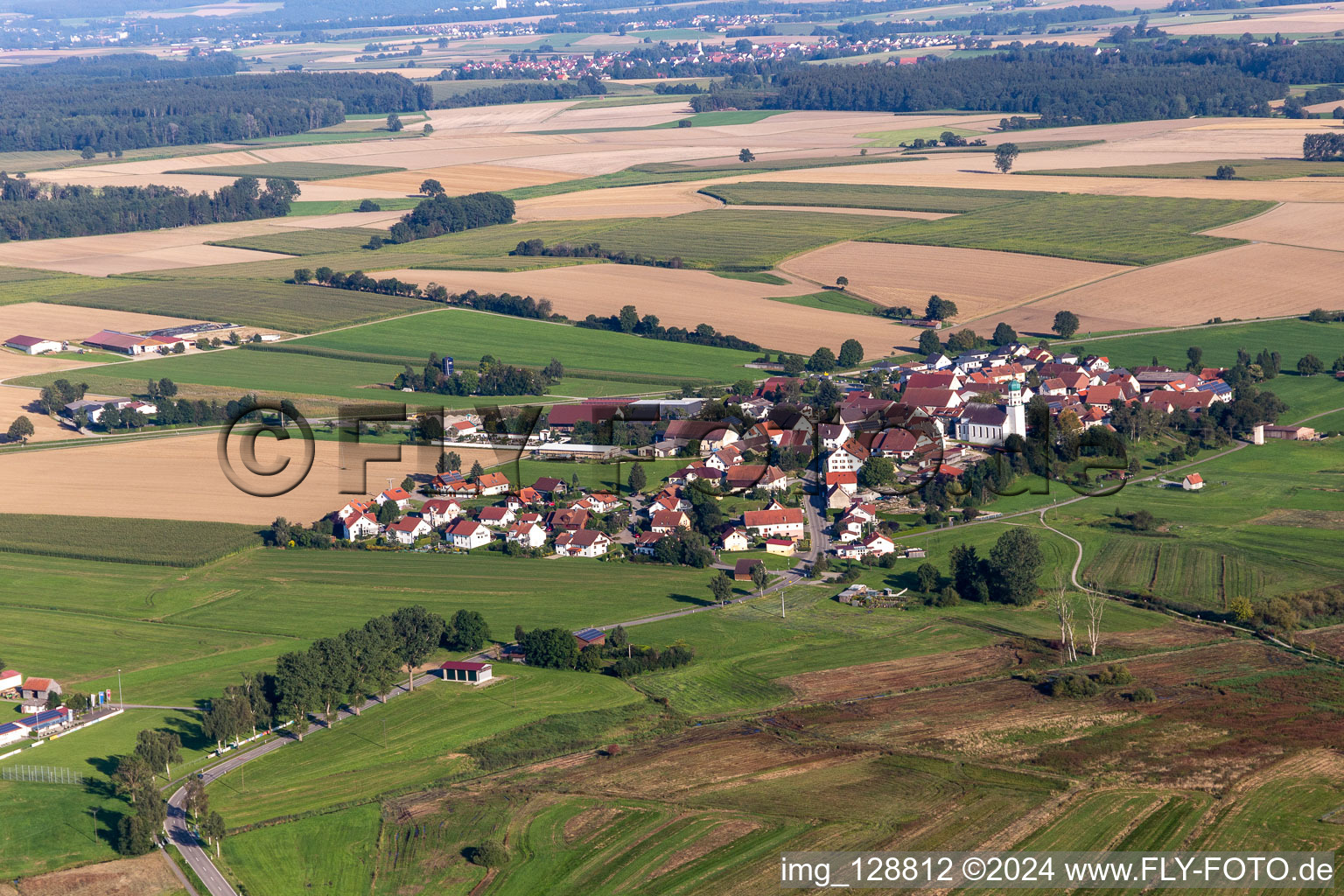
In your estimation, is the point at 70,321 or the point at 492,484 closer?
the point at 492,484

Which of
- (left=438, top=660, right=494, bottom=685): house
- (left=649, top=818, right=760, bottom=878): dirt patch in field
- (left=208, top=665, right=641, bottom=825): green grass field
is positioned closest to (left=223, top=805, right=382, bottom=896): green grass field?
(left=208, top=665, right=641, bottom=825): green grass field

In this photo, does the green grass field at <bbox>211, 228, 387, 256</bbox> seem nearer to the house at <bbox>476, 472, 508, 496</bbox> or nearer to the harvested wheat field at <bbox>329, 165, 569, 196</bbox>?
the harvested wheat field at <bbox>329, 165, 569, 196</bbox>

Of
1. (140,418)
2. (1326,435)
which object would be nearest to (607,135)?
(140,418)

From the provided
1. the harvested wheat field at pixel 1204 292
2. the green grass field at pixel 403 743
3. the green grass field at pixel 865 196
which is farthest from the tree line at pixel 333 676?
the green grass field at pixel 865 196

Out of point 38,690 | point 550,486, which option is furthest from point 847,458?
point 38,690

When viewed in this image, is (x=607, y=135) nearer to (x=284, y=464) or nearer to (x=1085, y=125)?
(x=1085, y=125)

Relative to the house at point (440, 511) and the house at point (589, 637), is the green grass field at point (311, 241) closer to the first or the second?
the house at point (440, 511)

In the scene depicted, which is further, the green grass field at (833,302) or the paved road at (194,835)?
the green grass field at (833,302)

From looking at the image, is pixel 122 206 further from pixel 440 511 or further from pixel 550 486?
pixel 440 511
